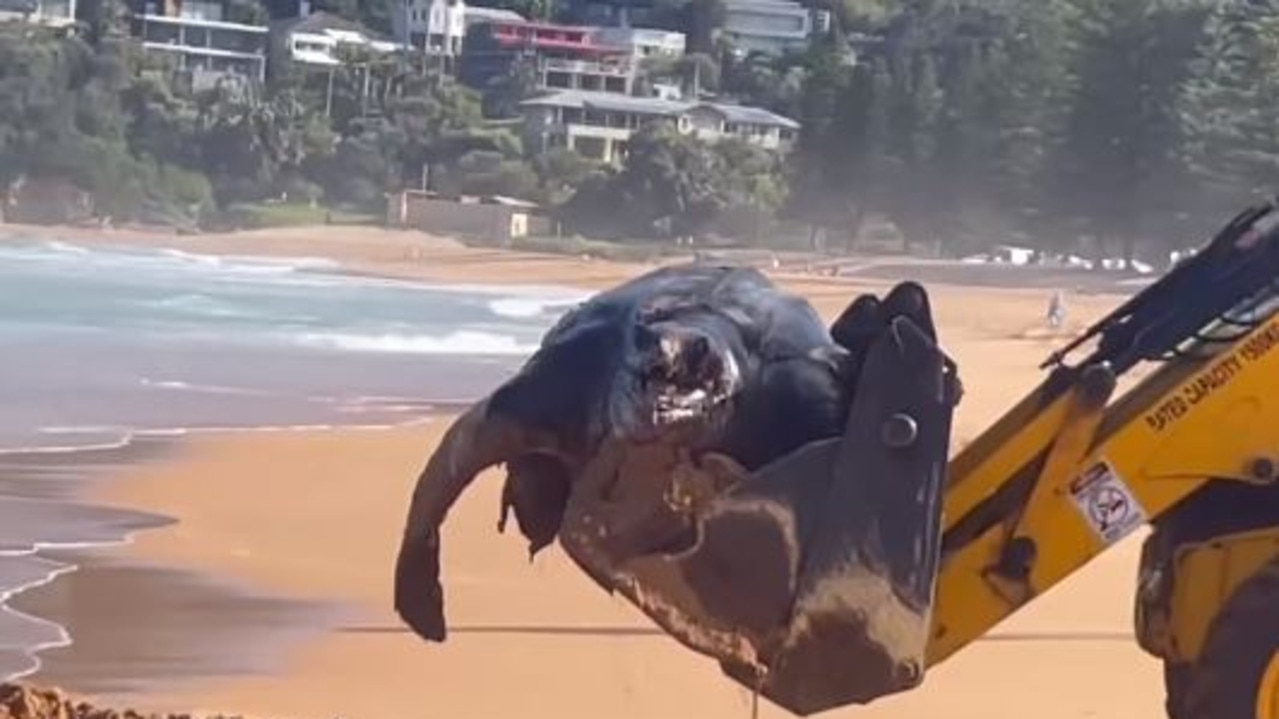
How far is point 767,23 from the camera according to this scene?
351 feet

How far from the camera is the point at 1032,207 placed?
204ft

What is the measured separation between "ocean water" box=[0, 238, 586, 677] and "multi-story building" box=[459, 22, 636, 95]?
148ft

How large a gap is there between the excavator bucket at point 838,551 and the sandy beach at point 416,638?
100cm

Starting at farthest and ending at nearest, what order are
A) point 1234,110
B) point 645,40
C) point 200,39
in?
point 645,40, point 200,39, point 1234,110

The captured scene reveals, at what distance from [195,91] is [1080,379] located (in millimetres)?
83761

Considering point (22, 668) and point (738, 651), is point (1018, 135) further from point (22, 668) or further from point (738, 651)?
point (738, 651)

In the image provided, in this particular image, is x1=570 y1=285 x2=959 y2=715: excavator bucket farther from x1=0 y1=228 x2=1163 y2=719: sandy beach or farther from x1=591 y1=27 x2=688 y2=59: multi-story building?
x1=591 y1=27 x2=688 y2=59: multi-story building

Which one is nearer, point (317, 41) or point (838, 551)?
point (838, 551)

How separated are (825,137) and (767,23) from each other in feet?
111

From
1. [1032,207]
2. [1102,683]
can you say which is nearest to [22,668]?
[1102,683]

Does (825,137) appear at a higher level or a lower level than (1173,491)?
lower

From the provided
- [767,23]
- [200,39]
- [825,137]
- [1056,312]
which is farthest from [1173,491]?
[767,23]

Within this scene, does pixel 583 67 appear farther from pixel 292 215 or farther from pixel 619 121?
pixel 292 215

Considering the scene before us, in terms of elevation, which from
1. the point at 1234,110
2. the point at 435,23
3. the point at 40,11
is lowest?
the point at 40,11
